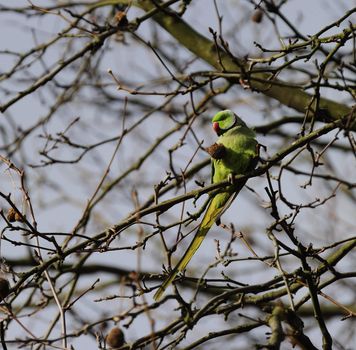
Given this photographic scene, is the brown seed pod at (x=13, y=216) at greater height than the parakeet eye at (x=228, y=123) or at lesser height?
lesser

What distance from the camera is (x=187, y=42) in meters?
5.33

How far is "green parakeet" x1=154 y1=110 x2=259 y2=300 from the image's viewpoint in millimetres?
3986

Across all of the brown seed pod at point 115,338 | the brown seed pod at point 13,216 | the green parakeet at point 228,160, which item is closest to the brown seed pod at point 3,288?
the brown seed pod at point 13,216

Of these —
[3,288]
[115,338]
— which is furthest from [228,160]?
[3,288]

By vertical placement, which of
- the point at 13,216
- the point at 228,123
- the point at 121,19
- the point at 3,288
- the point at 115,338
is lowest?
the point at 115,338

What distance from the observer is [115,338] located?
3320mm

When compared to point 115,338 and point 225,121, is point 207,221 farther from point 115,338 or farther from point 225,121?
point 115,338

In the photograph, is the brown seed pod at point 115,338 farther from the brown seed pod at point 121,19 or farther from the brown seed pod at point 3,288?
the brown seed pod at point 121,19

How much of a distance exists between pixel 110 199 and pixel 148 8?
3.31m

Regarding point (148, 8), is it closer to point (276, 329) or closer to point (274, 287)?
point (274, 287)

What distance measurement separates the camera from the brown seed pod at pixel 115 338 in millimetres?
3318

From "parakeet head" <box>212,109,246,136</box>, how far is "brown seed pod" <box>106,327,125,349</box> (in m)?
1.75

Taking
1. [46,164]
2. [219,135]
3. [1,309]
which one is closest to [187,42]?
[219,135]

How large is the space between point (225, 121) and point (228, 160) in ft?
1.55
